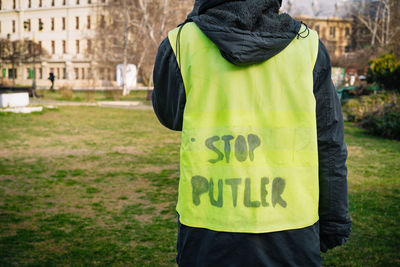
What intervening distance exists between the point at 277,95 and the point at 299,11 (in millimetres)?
39109

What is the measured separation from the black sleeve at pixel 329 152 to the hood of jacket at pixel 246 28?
0.72 ft

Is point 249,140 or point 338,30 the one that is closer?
point 249,140

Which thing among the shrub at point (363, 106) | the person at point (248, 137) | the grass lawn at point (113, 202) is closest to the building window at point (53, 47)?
the shrub at point (363, 106)

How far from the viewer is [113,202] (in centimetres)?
667

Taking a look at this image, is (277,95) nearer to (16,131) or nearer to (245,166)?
(245,166)

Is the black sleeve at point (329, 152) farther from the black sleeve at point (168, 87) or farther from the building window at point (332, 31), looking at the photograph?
the building window at point (332, 31)

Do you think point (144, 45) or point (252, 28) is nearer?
point (252, 28)

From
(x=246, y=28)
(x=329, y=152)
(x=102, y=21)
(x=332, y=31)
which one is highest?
(x=332, y=31)

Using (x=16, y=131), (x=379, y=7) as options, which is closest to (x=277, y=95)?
(x=16, y=131)

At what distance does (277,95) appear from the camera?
1.81 meters

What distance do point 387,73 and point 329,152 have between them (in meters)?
18.5

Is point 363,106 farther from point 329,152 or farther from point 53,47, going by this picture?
point 53,47

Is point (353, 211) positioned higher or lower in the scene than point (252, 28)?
lower

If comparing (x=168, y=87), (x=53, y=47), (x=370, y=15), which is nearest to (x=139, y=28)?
(x=370, y=15)
